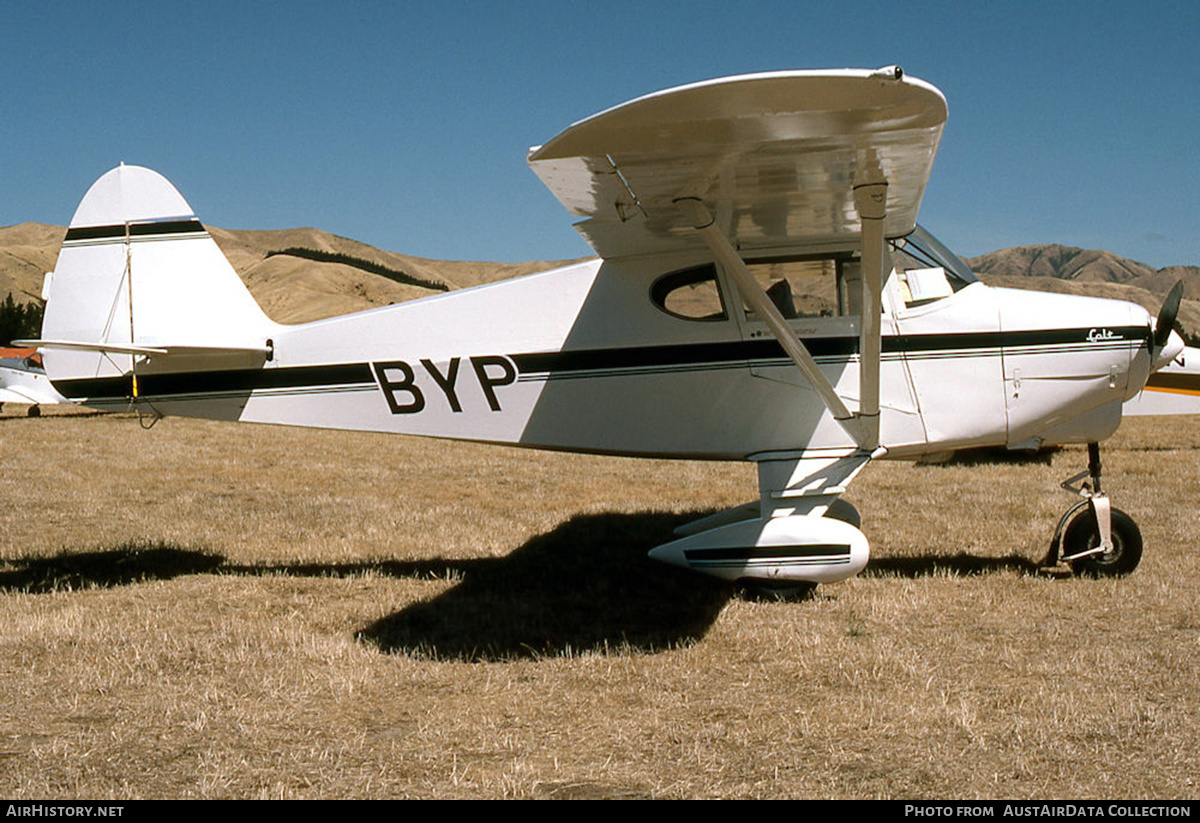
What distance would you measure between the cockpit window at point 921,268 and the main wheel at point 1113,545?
1849mm

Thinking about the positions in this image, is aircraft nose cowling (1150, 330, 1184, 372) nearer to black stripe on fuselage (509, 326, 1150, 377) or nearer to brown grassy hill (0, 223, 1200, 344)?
black stripe on fuselage (509, 326, 1150, 377)

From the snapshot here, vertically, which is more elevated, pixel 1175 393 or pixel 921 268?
pixel 921 268

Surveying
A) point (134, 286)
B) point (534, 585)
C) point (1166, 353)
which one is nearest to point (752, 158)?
point (534, 585)

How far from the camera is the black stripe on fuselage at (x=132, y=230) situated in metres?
7.20

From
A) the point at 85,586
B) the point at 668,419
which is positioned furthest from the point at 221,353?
the point at 668,419

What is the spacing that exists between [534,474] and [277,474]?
11.8ft

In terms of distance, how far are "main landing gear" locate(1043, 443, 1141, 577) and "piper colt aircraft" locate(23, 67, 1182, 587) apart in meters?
0.01

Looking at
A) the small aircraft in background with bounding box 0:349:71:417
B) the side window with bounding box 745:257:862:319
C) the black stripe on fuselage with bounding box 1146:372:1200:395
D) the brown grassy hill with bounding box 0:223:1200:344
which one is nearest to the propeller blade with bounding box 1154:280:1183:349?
the side window with bounding box 745:257:862:319

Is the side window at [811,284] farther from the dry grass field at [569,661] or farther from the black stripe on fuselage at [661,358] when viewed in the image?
the dry grass field at [569,661]

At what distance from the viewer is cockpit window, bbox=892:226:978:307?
20.8ft

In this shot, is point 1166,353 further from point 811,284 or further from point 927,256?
point 811,284

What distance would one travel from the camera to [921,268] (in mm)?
6387

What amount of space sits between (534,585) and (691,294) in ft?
7.65

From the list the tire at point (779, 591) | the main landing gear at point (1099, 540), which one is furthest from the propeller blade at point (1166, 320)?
the tire at point (779, 591)
